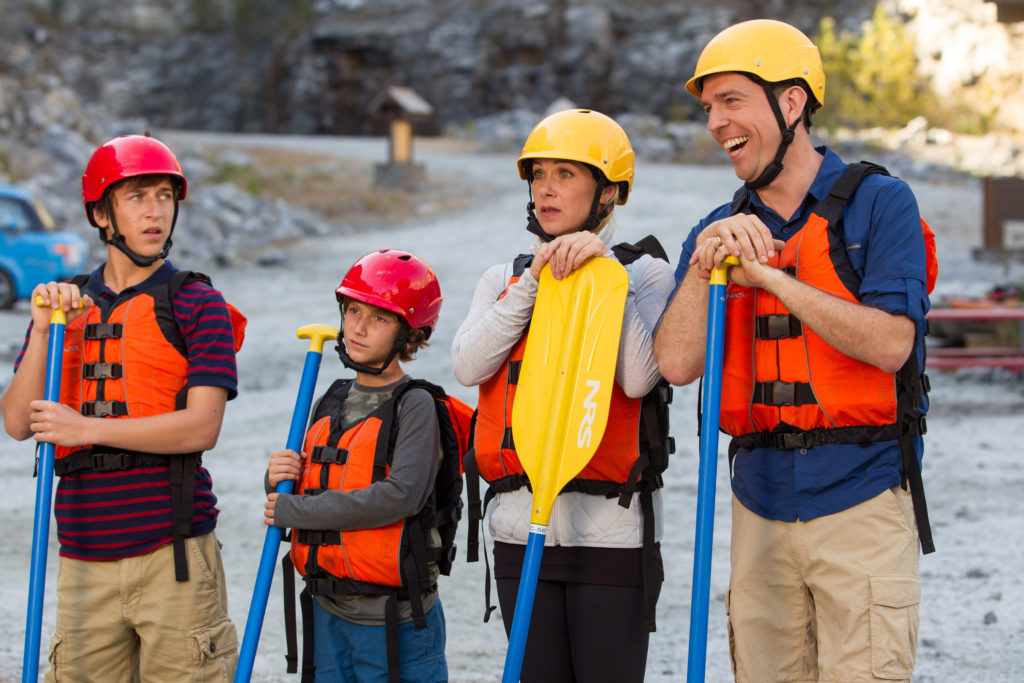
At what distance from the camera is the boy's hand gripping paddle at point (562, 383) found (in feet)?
9.53

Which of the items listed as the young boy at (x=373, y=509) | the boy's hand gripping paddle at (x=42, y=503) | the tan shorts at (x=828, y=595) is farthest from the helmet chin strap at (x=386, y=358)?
the tan shorts at (x=828, y=595)

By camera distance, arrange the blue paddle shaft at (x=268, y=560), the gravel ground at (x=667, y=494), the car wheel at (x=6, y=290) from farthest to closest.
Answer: the car wheel at (x=6, y=290), the gravel ground at (x=667, y=494), the blue paddle shaft at (x=268, y=560)

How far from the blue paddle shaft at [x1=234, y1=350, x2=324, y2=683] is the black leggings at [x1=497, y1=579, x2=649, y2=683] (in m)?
0.81

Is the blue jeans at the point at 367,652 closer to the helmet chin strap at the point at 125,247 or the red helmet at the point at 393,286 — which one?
the red helmet at the point at 393,286

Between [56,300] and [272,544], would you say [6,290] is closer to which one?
[56,300]

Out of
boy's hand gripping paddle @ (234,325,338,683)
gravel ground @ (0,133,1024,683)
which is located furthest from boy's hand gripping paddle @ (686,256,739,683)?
gravel ground @ (0,133,1024,683)

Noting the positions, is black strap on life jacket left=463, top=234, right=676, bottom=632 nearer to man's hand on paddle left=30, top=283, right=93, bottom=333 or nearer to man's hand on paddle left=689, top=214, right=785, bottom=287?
man's hand on paddle left=689, top=214, right=785, bottom=287

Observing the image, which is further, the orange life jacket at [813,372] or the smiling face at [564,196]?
the smiling face at [564,196]

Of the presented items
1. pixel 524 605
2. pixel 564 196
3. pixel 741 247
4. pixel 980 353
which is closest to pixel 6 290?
pixel 980 353

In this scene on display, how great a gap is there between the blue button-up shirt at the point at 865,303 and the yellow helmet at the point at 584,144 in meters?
0.55

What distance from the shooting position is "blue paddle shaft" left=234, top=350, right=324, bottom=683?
3.24 m

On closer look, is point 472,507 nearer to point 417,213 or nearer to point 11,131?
point 417,213

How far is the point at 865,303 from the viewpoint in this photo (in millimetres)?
2686

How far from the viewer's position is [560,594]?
300 centimetres
